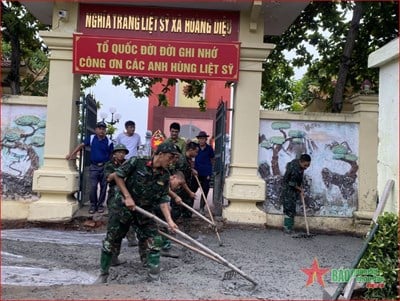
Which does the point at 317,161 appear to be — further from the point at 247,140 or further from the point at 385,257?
the point at 385,257

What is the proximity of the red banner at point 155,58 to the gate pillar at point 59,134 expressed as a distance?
289 mm

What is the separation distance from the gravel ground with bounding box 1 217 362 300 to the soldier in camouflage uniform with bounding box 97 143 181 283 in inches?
12.8

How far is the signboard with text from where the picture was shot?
28.3ft

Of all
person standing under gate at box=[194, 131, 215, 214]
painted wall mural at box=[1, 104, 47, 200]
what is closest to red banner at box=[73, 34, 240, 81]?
painted wall mural at box=[1, 104, 47, 200]

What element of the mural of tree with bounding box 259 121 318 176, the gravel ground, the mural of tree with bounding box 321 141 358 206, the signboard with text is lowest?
the gravel ground

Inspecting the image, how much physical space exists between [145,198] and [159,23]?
4479 millimetres

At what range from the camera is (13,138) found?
8555 mm

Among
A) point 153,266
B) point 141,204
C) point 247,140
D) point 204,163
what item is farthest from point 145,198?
point 204,163

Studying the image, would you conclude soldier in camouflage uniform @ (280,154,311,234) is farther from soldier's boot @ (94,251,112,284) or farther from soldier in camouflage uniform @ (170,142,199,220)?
soldier's boot @ (94,251,112,284)

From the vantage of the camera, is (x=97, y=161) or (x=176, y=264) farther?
(x=97, y=161)

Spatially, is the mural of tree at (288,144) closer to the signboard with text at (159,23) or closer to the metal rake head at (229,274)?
the signboard with text at (159,23)

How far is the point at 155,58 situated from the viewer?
8531 mm

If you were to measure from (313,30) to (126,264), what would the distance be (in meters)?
7.76

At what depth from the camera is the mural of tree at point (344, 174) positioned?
28.2ft
